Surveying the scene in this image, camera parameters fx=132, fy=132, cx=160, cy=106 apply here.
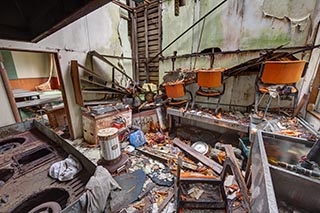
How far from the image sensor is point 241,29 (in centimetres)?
317

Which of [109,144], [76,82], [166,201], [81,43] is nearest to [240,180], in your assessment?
[166,201]

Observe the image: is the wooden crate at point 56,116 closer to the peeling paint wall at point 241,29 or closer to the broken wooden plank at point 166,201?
the broken wooden plank at point 166,201

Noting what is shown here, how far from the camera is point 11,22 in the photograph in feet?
5.06

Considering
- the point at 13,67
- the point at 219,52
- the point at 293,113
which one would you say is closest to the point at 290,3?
the point at 219,52

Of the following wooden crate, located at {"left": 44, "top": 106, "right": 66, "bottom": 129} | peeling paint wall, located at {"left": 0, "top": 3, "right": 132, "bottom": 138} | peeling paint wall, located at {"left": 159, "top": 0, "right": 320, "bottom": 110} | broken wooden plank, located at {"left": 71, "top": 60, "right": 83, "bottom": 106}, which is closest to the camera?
peeling paint wall, located at {"left": 159, "top": 0, "right": 320, "bottom": 110}

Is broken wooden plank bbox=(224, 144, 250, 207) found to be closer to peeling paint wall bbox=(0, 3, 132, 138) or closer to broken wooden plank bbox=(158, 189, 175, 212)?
broken wooden plank bbox=(158, 189, 175, 212)

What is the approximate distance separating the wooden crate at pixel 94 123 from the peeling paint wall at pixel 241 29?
2625 mm

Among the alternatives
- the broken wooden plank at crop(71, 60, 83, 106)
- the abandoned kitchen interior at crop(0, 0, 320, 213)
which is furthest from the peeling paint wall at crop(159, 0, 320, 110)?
the broken wooden plank at crop(71, 60, 83, 106)

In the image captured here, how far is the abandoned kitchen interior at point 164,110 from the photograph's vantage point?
53.0 inches

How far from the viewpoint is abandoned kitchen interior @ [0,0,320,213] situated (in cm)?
135

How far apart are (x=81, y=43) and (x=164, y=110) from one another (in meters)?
2.84

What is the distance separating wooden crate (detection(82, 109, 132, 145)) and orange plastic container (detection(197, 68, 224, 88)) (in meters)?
2.07

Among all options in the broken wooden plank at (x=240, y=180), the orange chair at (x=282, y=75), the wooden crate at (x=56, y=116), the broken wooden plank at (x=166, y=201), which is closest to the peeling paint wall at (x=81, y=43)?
the wooden crate at (x=56, y=116)

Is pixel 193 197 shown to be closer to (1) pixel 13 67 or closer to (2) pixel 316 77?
(2) pixel 316 77
